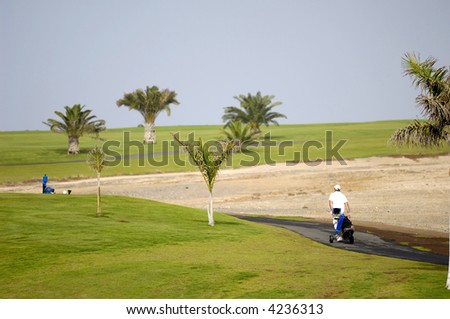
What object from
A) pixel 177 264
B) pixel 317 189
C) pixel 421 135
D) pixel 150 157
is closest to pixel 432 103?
pixel 421 135

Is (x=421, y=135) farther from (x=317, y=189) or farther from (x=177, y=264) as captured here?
(x=317, y=189)

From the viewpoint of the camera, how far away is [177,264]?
1861 cm

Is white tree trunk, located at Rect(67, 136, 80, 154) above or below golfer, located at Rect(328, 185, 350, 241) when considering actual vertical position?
above

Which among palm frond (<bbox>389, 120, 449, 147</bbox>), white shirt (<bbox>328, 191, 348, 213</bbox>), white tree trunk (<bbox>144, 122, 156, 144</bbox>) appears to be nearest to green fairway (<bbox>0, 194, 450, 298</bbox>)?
white shirt (<bbox>328, 191, 348, 213</bbox>)

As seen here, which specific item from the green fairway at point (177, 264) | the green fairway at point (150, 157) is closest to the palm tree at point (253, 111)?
the green fairway at point (150, 157)

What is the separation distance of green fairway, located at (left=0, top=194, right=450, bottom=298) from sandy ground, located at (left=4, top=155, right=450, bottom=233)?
610 inches

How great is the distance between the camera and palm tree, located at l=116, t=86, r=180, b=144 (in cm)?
10131

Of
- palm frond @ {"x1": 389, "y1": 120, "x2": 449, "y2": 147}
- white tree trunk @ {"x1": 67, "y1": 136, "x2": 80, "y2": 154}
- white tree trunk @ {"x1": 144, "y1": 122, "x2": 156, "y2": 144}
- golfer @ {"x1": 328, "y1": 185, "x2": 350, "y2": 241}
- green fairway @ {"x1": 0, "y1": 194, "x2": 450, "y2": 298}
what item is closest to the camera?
green fairway @ {"x1": 0, "y1": 194, "x2": 450, "y2": 298}

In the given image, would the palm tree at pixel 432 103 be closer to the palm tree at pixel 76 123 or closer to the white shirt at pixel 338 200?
the white shirt at pixel 338 200

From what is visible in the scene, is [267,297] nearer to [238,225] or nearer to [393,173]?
[238,225]

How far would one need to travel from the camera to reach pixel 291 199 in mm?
53031

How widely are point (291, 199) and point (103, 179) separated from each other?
2269 centimetres

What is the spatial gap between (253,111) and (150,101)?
60.4 ft

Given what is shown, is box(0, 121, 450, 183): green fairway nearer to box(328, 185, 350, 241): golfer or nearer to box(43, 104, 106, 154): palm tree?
box(43, 104, 106, 154): palm tree
